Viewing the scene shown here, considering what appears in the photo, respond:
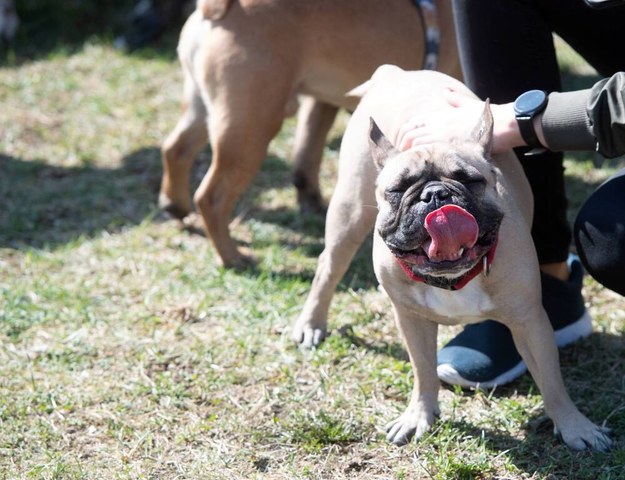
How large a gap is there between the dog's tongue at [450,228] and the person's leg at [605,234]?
0.51 metres

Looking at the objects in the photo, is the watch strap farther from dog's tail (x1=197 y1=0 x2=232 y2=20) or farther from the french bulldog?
dog's tail (x1=197 y1=0 x2=232 y2=20)

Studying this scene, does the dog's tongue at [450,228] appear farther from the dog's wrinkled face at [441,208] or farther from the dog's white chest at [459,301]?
the dog's white chest at [459,301]

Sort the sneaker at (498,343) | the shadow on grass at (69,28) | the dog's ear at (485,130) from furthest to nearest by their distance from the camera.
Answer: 1. the shadow on grass at (69,28)
2. the sneaker at (498,343)
3. the dog's ear at (485,130)

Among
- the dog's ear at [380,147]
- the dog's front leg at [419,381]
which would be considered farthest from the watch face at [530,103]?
the dog's front leg at [419,381]

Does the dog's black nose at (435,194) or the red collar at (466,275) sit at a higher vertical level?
the dog's black nose at (435,194)

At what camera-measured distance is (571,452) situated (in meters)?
2.32

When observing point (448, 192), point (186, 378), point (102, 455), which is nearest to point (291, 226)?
point (186, 378)

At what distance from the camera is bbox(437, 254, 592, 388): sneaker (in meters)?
2.66

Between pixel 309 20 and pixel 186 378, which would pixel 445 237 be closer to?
pixel 186 378

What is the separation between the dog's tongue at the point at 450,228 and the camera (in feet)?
6.26

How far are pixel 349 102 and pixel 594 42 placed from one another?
130 cm

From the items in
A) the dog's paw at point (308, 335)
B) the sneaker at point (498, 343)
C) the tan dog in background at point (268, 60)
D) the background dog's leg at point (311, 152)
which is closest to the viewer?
the sneaker at point (498, 343)

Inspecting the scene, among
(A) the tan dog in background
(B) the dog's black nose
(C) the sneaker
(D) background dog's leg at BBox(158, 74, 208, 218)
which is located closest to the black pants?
(C) the sneaker

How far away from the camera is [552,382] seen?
2.28 metres
